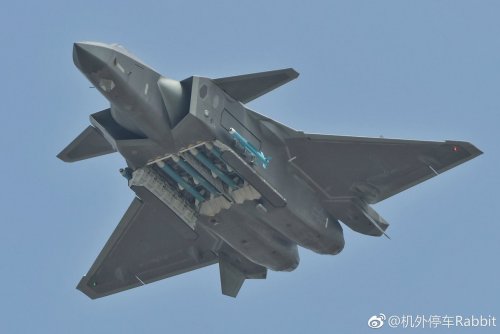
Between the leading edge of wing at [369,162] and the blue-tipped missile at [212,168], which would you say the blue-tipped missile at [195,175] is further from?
the leading edge of wing at [369,162]

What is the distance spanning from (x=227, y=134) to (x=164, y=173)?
10.8 feet

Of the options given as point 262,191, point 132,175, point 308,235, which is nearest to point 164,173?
point 132,175

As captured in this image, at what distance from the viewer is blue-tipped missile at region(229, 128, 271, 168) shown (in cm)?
4031

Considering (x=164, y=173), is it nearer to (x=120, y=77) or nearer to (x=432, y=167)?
(x=120, y=77)

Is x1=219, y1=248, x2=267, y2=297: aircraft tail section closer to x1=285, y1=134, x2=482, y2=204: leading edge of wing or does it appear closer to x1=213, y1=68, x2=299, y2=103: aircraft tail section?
x1=285, y1=134, x2=482, y2=204: leading edge of wing

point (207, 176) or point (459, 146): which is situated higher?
point (459, 146)

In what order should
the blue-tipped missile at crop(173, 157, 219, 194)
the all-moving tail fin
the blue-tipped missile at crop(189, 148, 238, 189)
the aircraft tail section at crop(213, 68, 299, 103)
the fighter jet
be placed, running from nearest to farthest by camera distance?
the fighter jet < the blue-tipped missile at crop(189, 148, 238, 189) < the blue-tipped missile at crop(173, 157, 219, 194) < the aircraft tail section at crop(213, 68, 299, 103) < the all-moving tail fin

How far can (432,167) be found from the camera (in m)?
43.6

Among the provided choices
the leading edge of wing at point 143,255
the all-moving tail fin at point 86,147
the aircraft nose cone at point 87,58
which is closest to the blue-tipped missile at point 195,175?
the all-moving tail fin at point 86,147

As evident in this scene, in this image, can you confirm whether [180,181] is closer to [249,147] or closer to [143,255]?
[249,147]

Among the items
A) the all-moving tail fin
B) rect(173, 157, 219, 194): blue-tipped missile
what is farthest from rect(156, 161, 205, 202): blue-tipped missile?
the all-moving tail fin

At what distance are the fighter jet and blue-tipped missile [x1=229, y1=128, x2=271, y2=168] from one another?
0.05 meters

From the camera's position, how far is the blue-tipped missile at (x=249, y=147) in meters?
40.3

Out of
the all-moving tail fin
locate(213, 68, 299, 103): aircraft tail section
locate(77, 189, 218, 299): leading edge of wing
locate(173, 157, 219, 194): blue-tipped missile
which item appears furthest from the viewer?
locate(77, 189, 218, 299): leading edge of wing
